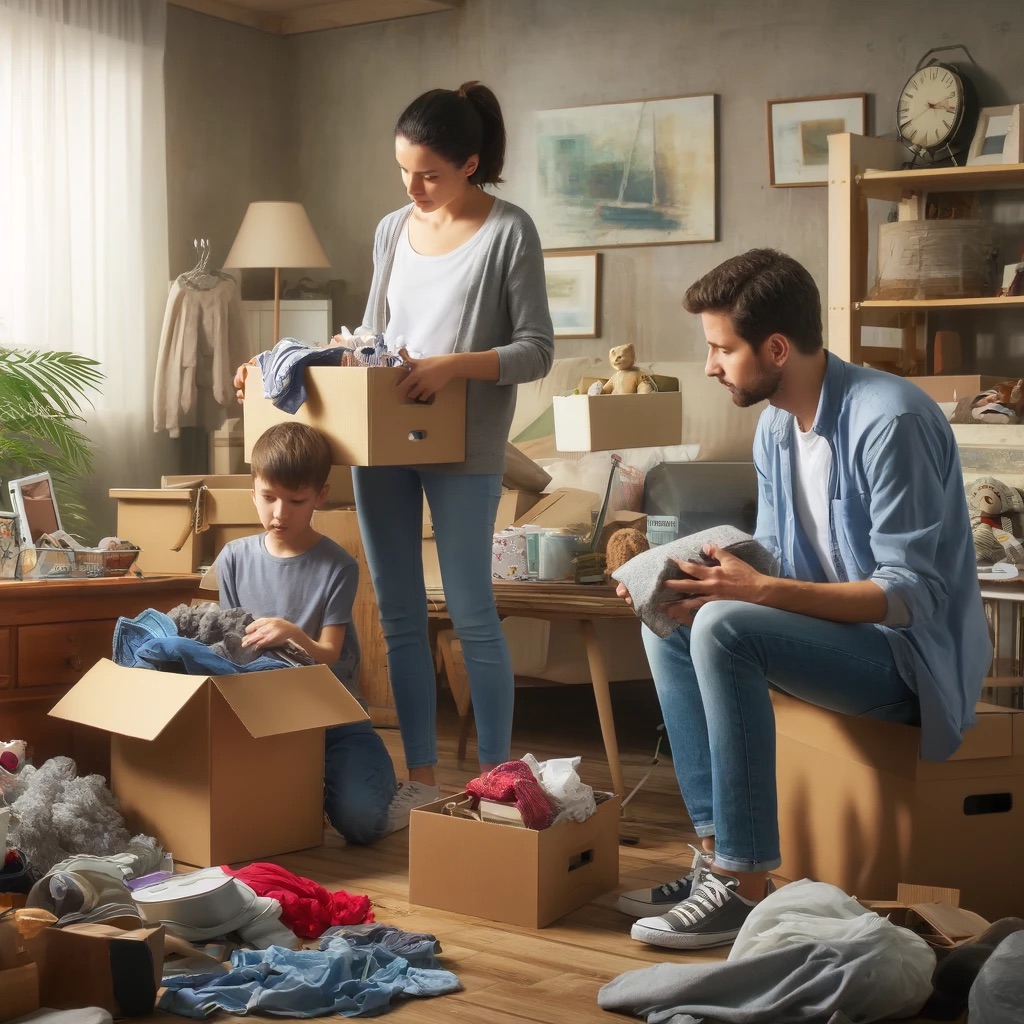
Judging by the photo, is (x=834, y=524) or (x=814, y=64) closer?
(x=834, y=524)

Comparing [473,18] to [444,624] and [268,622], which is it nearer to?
[444,624]

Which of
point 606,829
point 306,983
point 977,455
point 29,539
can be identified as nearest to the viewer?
point 306,983

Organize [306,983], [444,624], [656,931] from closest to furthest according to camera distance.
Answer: [306,983] → [656,931] → [444,624]

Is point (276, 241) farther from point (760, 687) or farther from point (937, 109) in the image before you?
point (760, 687)

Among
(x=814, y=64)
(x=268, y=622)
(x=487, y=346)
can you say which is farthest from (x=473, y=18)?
(x=268, y=622)

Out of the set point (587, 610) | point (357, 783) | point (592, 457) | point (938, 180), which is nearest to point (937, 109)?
point (938, 180)

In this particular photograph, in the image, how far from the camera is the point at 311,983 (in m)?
1.88

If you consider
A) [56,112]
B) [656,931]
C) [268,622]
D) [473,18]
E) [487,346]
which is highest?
[473,18]

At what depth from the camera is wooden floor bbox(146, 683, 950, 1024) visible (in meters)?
1.88

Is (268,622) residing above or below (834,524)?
below

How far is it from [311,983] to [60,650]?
1.16 metres

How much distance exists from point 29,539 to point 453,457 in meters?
Answer: 0.93

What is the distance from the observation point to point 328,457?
2.62 metres

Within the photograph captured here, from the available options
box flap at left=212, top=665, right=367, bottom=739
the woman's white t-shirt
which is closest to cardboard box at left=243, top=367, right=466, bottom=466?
the woman's white t-shirt
